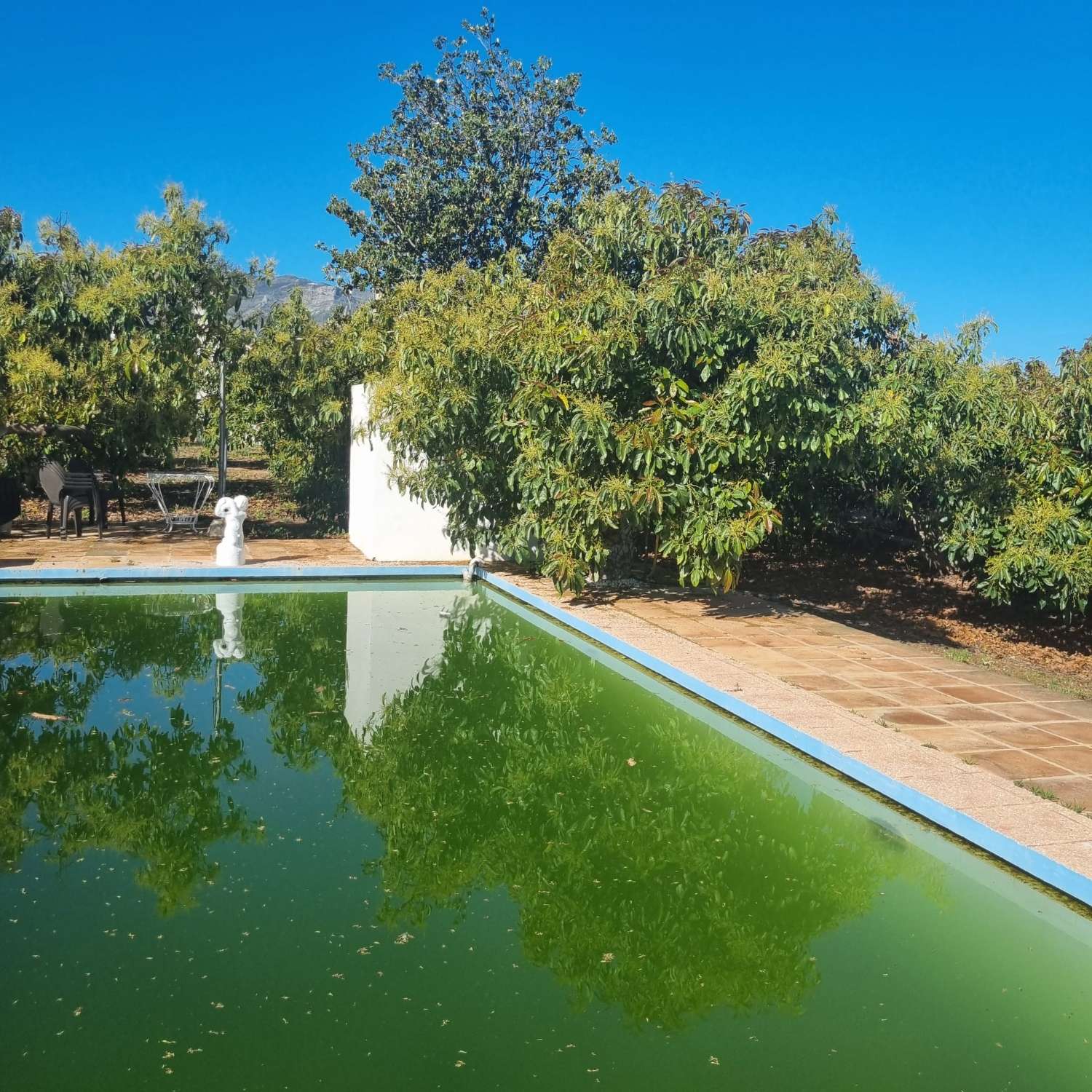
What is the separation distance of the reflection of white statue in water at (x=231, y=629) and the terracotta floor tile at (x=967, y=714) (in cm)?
408

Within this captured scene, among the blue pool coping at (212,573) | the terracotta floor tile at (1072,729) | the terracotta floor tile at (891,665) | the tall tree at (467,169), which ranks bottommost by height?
the terracotta floor tile at (1072,729)

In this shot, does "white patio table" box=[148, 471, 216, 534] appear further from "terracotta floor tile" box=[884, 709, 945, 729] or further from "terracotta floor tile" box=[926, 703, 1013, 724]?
"terracotta floor tile" box=[926, 703, 1013, 724]

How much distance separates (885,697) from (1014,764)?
115 cm

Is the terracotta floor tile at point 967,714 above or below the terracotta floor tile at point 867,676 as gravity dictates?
below

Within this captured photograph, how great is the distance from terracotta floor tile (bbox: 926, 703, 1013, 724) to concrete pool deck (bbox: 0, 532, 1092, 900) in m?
0.01

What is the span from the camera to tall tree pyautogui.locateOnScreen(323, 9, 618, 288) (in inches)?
757

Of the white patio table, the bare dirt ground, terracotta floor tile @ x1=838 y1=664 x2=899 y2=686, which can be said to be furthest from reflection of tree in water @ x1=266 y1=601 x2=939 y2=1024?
the bare dirt ground

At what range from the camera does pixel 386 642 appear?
7551 millimetres

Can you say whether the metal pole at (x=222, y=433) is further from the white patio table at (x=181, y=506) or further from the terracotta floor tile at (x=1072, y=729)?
the terracotta floor tile at (x=1072, y=729)

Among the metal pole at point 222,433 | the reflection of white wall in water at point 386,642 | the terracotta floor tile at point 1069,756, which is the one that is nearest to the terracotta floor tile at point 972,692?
the terracotta floor tile at point 1069,756

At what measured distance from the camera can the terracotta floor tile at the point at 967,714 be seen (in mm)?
5406

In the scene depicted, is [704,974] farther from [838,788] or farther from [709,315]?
[709,315]

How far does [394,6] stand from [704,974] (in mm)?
23709

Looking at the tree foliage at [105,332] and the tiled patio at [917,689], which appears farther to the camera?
the tree foliage at [105,332]
